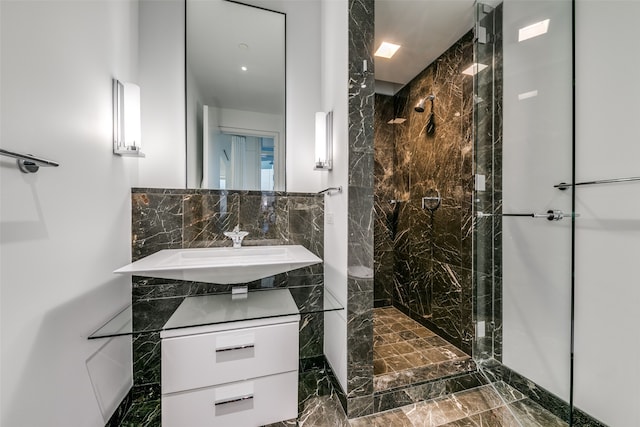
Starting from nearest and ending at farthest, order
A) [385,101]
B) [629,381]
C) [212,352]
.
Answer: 1. [629,381]
2. [212,352]
3. [385,101]

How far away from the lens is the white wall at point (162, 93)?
1667mm

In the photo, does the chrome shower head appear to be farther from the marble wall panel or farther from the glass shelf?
the glass shelf

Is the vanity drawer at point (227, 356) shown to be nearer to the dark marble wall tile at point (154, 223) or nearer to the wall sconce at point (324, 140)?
the dark marble wall tile at point (154, 223)

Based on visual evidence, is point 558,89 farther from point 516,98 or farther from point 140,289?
point 140,289

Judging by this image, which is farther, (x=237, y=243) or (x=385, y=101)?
(x=385, y=101)

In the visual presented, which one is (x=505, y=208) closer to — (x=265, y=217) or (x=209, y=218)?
(x=265, y=217)

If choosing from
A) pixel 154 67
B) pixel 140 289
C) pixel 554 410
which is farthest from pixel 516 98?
pixel 140 289

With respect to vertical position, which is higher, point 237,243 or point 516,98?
point 516,98

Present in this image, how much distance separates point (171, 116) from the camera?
171 cm

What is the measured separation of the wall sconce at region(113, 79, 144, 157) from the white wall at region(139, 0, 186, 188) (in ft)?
0.77

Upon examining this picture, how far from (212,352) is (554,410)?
1905 millimetres

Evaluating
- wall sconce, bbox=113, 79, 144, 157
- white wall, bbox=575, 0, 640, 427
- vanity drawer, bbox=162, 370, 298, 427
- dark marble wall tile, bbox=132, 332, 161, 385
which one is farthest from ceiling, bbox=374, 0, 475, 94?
dark marble wall tile, bbox=132, 332, 161, 385

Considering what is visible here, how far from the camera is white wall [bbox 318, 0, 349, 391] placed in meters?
1.47

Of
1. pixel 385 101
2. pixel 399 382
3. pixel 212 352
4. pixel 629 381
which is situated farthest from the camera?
pixel 385 101
